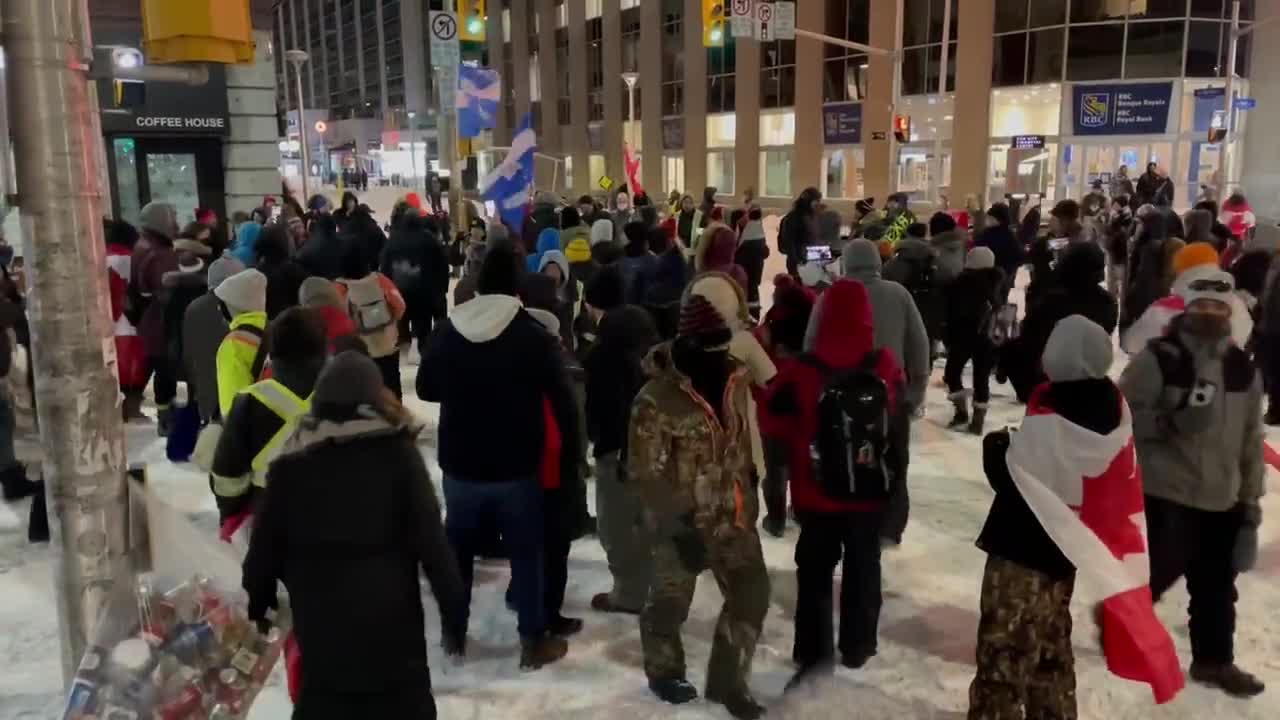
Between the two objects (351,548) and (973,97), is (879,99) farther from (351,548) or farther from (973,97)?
(351,548)

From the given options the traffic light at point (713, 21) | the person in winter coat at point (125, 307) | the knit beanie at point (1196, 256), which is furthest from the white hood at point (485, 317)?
the traffic light at point (713, 21)

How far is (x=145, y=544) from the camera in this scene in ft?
11.4

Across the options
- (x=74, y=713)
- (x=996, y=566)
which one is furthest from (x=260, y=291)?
(x=996, y=566)

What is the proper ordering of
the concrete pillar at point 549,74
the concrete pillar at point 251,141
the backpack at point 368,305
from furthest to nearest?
the concrete pillar at point 549,74
the concrete pillar at point 251,141
the backpack at point 368,305

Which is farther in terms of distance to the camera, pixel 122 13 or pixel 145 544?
pixel 122 13

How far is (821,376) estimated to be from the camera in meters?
4.59

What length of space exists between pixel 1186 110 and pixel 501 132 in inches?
1621

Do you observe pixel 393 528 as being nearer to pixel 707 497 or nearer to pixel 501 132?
pixel 707 497

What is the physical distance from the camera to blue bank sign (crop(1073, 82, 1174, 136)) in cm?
2956

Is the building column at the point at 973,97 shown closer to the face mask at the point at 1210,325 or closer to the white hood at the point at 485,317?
the face mask at the point at 1210,325

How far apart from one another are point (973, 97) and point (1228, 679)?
30.0 m

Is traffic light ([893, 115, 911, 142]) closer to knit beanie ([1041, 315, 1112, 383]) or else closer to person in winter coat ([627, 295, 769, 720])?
person in winter coat ([627, 295, 769, 720])

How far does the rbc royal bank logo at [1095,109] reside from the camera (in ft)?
98.5

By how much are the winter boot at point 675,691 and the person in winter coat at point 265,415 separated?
1.93m
